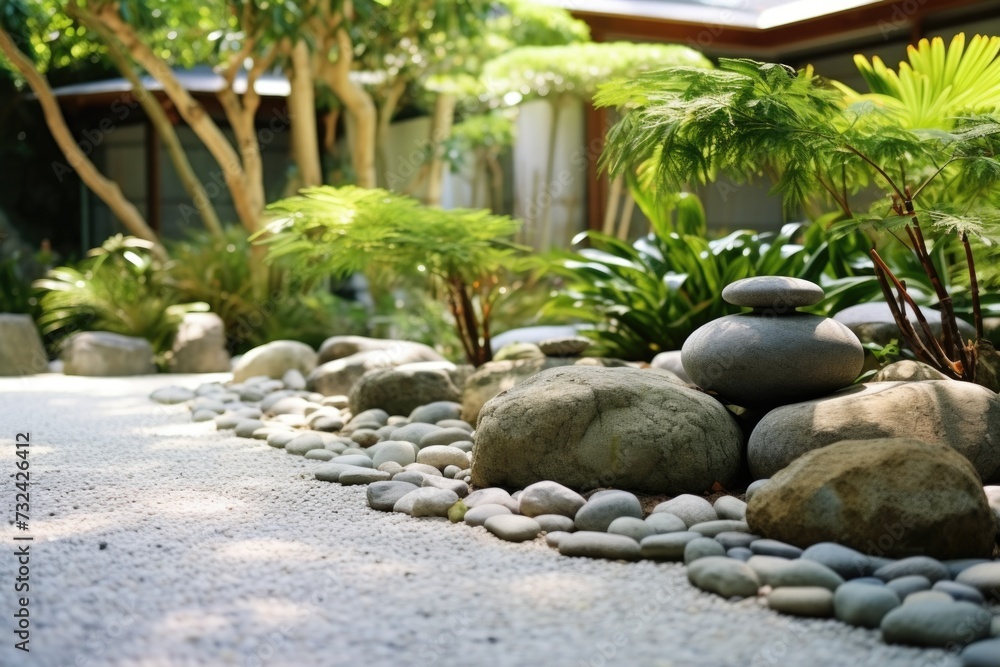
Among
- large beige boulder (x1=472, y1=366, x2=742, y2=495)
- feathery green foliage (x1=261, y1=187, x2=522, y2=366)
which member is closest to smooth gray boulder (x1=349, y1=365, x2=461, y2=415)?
feathery green foliage (x1=261, y1=187, x2=522, y2=366)

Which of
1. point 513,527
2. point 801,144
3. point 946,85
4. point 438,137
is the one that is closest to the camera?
point 513,527

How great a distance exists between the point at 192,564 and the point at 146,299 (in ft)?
21.8

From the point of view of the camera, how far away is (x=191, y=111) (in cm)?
888

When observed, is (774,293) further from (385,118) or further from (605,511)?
(385,118)

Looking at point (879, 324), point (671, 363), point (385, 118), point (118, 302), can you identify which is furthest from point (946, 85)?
point (385, 118)

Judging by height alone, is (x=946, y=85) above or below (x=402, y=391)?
above

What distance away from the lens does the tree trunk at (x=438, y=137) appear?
10.8m

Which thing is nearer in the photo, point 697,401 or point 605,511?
point 605,511

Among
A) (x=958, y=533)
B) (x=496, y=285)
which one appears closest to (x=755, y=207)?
(x=496, y=285)

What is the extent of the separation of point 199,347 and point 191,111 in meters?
2.13

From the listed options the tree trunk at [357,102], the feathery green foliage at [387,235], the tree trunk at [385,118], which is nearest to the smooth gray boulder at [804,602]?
the feathery green foliage at [387,235]

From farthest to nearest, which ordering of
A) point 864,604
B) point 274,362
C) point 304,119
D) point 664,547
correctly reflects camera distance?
point 304,119, point 274,362, point 664,547, point 864,604

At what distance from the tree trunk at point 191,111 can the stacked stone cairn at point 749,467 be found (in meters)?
4.42

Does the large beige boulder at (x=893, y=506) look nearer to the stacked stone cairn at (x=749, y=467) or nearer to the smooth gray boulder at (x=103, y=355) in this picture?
the stacked stone cairn at (x=749, y=467)
